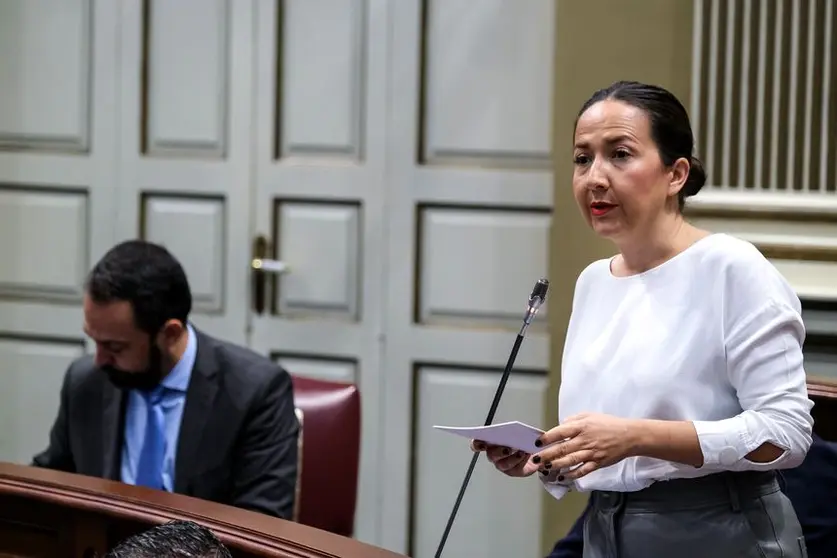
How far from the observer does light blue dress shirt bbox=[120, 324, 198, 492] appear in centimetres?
232

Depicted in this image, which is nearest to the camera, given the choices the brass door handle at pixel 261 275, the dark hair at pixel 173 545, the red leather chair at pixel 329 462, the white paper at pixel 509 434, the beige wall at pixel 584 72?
the dark hair at pixel 173 545

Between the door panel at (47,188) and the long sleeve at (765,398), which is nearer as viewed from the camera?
the long sleeve at (765,398)

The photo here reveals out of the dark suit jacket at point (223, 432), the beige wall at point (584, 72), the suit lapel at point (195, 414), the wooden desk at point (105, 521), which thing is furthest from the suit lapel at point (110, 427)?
the beige wall at point (584, 72)

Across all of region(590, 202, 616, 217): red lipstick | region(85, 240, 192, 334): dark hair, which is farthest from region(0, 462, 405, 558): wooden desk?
region(590, 202, 616, 217): red lipstick

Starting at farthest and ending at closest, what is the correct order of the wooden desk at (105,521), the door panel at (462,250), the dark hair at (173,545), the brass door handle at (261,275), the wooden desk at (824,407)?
1. the brass door handle at (261,275)
2. the door panel at (462,250)
3. the wooden desk at (824,407)
4. the wooden desk at (105,521)
5. the dark hair at (173,545)

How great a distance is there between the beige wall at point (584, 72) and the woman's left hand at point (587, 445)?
1689 millimetres

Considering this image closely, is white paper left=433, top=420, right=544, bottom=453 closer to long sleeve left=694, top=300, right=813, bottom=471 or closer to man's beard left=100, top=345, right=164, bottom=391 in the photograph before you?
long sleeve left=694, top=300, right=813, bottom=471

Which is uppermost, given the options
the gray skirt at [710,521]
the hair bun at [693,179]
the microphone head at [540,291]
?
the hair bun at [693,179]

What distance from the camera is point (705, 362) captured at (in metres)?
1.50

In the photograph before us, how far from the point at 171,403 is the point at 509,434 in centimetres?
109

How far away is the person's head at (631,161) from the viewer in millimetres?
1559

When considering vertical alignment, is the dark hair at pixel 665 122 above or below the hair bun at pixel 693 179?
above

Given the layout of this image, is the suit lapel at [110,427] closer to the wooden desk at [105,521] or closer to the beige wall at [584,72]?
the wooden desk at [105,521]

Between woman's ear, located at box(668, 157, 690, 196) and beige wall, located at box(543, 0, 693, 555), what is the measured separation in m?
1.41
